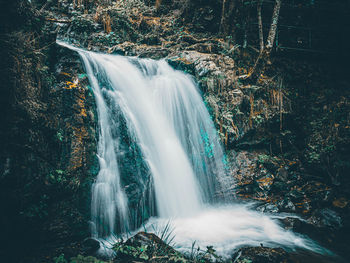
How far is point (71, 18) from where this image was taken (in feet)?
34.2

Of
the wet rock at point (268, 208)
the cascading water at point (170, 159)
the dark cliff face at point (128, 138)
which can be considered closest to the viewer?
the dark cliff face at point (128, 138)

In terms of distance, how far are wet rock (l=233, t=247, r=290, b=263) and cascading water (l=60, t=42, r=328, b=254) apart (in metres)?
0.70

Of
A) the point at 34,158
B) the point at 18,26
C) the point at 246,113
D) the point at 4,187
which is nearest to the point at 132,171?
the point at 34,158

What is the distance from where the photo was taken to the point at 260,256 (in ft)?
10.6

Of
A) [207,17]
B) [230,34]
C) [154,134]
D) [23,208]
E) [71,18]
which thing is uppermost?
[71,18]

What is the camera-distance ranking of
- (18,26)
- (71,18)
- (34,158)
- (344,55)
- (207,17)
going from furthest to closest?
(71,18) < (207,17) < (344,55) < (18,26) < (34,158)

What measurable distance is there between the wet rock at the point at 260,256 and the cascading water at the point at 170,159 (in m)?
0.70

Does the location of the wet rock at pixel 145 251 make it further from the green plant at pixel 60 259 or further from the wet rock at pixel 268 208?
the wet rock at pixel 268 208

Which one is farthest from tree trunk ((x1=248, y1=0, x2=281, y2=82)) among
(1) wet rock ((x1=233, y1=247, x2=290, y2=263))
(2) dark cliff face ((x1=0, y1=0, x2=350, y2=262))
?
(1) wet rock ((x1=233, y1=247, x2=290, y2=263))

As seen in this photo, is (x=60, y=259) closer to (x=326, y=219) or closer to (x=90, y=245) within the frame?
(x=90, y=245)

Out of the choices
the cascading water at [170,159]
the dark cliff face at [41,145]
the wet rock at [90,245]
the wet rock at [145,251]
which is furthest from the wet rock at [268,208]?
the dark cliff face at [41,145]

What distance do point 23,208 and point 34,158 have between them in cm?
82

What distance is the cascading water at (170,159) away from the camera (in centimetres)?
436

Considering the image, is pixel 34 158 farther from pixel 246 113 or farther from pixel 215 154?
pixel 246 113
